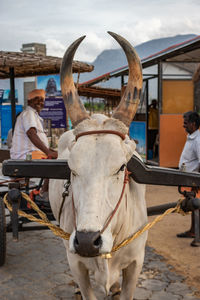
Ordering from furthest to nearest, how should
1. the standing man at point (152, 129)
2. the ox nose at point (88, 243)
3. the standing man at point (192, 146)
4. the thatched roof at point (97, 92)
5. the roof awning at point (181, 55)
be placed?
the thatched roof at point (97, 92), the standing man at point (152, 129), the roof awning at point (181, 55), the standing man at point (192, 146), the ox nose at point (88, 243)

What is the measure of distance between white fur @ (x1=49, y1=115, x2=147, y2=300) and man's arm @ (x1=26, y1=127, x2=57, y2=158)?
1313 mm

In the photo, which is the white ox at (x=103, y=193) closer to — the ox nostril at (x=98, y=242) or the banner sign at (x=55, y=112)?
the ox nostril at (x=98, y=242)

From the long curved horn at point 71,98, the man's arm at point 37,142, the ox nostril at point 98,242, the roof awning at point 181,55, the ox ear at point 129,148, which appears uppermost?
the roof awning at point 181,55

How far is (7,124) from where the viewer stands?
37.9 ft

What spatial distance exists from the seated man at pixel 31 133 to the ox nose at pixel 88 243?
235 centimetres

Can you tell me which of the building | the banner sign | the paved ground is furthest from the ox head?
the building

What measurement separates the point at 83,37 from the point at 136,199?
126 cm

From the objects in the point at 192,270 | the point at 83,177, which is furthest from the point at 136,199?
the point at 192,270

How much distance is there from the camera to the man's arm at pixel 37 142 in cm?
414

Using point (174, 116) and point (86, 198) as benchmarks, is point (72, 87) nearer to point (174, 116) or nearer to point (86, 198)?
point (86, 198)

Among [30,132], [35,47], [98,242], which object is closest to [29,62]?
[30,132]

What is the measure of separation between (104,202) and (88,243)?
0.28m

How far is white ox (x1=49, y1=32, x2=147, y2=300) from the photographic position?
6.34 ft

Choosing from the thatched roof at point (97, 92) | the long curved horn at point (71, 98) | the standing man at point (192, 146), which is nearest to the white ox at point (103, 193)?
the long curved horn at point (71, 98)
